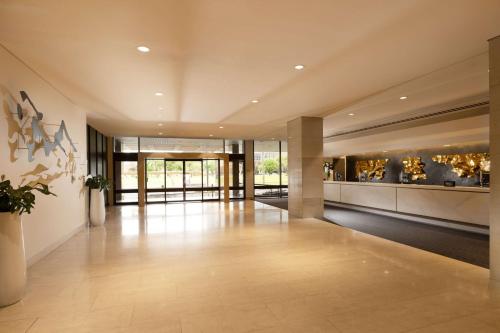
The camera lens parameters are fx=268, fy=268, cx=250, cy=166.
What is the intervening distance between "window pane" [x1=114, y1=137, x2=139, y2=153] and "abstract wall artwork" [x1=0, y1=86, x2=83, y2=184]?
314 inches

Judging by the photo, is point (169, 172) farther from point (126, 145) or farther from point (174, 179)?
point (126, 145)

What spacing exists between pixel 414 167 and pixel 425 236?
4.67m

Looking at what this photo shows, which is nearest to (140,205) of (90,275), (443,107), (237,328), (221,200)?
(221,200)

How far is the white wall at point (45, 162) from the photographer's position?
446 centimetres

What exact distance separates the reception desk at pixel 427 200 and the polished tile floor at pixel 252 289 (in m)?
2.85

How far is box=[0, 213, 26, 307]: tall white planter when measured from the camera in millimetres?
3557

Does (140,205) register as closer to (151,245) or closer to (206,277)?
(151,245)

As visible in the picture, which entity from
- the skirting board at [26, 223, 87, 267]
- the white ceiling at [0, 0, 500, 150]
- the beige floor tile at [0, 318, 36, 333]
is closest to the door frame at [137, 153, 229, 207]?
the skirting board at [26, 223, 87, 267]

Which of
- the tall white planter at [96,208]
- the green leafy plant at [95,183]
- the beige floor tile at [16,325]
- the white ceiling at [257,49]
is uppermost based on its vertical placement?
the white ceiling at [257,49]

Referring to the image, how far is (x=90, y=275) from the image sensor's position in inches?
181

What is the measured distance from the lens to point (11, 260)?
11.9 feet

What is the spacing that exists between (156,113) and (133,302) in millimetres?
6812

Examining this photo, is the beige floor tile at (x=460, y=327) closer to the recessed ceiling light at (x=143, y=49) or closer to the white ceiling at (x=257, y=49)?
the white ceiling at (x=257, y=49)

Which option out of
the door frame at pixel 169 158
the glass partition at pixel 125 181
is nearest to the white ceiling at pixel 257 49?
the door frame at pixel 169 158
